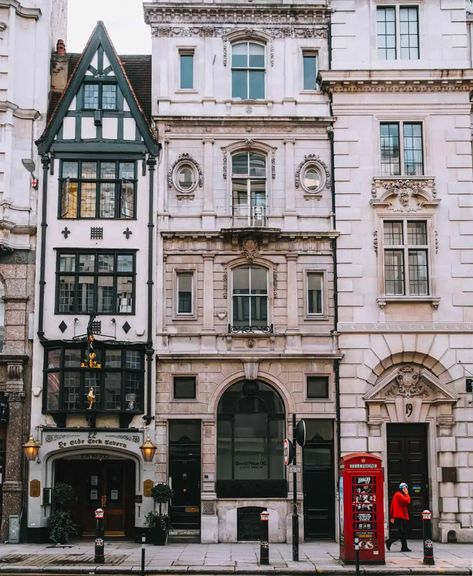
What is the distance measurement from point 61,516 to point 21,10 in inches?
683

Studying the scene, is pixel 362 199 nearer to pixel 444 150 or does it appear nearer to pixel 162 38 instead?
pixel 444 150

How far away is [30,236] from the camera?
97.8 ft

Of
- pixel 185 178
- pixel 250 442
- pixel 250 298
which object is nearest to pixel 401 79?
pixel 185 178

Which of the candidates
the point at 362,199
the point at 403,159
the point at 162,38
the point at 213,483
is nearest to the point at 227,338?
the point at 213,483

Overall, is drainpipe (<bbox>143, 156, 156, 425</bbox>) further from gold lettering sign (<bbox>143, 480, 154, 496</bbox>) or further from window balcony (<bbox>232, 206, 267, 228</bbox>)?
window balcony (<bbox>232, 206, 267, 228</bbox>)

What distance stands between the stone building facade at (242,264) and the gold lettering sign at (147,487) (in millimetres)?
683

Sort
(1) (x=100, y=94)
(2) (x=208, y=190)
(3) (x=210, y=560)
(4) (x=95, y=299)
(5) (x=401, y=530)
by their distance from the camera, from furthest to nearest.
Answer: (1) (x=100, y=94), (2) (x=208, y=190), (4) (x=95, y=299), (5) (x=401, y=530), (3) (x=210, y=560)

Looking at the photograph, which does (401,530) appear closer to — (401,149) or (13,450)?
(13,450)

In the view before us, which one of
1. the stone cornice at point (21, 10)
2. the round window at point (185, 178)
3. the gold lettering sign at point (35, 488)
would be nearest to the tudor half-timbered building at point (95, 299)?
the gold lettering sign at point (35, 488)

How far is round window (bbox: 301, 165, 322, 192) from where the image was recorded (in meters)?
30.5

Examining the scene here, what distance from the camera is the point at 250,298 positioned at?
2981 centimetres

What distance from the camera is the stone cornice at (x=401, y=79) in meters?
30.4

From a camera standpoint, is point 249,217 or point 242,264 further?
point 249,217

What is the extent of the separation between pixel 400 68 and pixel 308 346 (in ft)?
33.4
